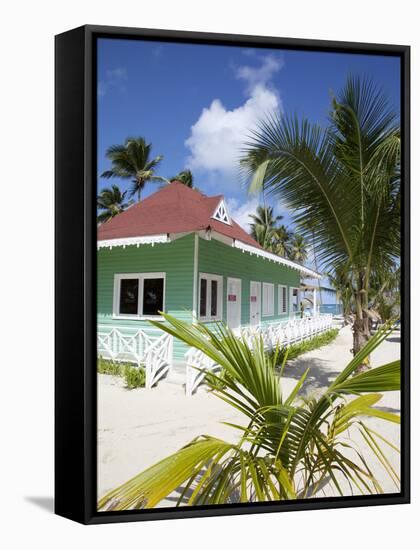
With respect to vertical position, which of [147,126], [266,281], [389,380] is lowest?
[389,380]

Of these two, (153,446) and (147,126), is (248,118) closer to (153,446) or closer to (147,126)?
(147,126)

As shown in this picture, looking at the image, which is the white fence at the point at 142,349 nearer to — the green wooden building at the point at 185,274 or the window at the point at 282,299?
the green wooden building at the point at 185,274

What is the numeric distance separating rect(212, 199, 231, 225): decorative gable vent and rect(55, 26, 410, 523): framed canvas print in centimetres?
2

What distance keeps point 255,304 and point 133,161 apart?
1.40m

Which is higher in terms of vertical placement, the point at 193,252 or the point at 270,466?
the point at 193,252

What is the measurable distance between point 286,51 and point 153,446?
306 cm

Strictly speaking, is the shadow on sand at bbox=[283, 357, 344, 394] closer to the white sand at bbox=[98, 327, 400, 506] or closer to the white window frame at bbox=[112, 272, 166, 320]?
the white sand at bbox=[98, 327, 400, 506]

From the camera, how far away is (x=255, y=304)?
4621 mm

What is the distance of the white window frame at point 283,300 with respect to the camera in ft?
15.5

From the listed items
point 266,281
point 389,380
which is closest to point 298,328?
point 266,281

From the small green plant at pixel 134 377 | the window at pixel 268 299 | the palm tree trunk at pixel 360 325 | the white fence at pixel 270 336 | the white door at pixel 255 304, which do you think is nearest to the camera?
the small green plant at pixel 134 377

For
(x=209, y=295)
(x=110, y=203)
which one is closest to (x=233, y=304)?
(x=209, y=295)

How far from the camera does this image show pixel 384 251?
493 centimetres

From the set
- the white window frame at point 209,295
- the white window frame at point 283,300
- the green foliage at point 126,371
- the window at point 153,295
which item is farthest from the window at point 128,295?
the white window frame at point 283,300
